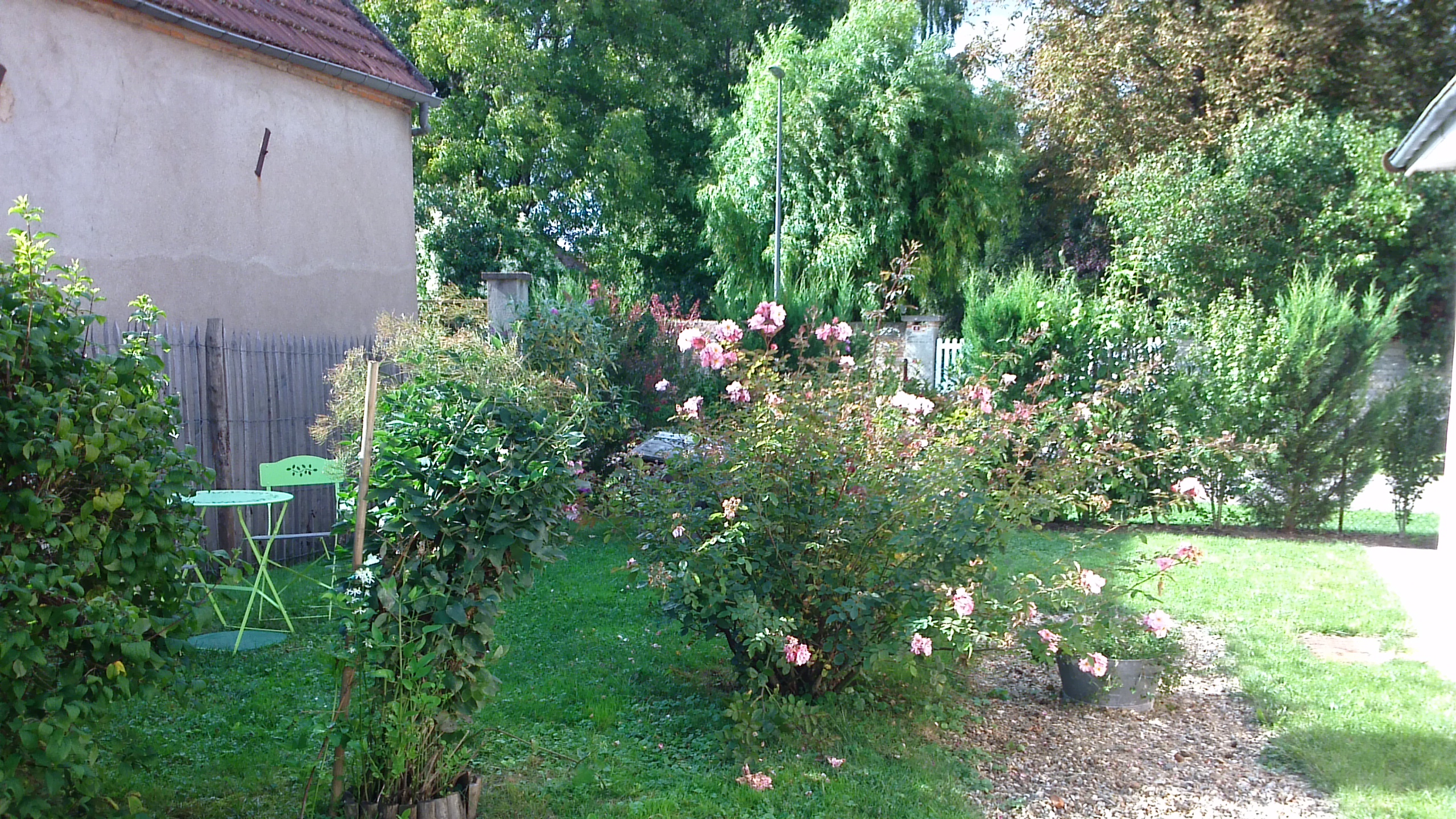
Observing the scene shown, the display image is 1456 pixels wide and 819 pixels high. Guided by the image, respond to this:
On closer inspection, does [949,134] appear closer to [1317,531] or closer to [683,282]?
[683,282]

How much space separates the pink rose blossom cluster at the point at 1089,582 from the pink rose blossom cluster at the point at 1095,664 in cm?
28

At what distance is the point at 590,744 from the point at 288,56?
7.43 meters

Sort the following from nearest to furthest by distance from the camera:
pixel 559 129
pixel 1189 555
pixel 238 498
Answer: pixel 1189 555, pixel 238 498, pixel 559 129

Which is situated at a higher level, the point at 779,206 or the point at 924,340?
the point at 779,206

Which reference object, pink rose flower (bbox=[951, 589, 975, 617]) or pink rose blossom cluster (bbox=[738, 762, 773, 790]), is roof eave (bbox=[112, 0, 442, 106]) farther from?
pink rose flower (bbox=[951, 589, 975, 617])

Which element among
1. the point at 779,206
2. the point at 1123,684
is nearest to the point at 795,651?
the point at 1123,684

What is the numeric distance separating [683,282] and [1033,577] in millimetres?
21114

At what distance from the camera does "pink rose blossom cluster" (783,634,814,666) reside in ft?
12.6

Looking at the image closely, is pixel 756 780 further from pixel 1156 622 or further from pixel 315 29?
pixel 315 29

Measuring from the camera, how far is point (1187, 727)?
4.56 m

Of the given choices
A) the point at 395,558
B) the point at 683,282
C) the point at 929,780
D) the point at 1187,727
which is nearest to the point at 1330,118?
the point at 683,282

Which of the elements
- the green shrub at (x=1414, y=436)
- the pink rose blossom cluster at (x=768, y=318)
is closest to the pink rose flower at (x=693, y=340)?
the pink rose blossom cluster at (x=768, y=318)

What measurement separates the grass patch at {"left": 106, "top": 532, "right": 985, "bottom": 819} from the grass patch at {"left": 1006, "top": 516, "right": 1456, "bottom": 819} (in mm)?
1347

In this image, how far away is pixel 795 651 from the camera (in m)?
3.89
